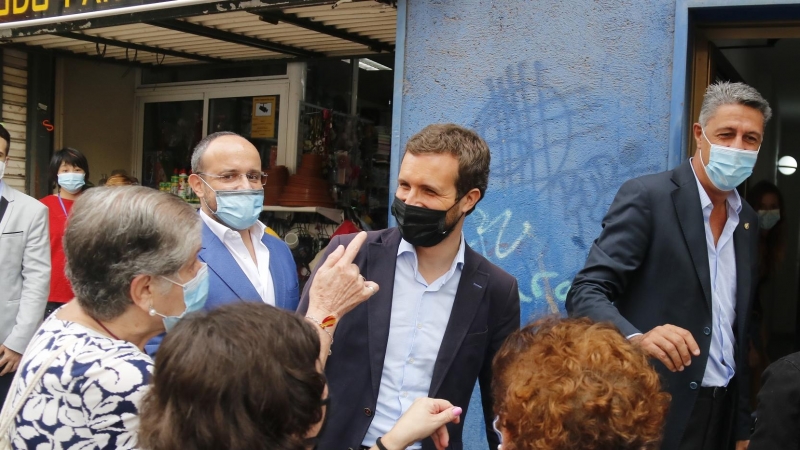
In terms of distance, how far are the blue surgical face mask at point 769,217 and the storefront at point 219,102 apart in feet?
10.5

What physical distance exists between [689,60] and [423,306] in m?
2.40

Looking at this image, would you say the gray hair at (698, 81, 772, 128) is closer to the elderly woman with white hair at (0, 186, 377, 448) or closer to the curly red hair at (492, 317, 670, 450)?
the curly red hair at (492, 317, 670, 450)

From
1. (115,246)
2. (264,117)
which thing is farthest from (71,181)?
(115,246)

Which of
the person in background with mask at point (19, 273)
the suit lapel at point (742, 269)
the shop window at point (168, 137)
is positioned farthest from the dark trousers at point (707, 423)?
the shop window at point (168, 137)

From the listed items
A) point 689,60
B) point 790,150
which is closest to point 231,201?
point 689,60

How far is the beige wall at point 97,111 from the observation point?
7.75 meters

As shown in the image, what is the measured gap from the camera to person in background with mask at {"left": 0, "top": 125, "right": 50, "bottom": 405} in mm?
4227

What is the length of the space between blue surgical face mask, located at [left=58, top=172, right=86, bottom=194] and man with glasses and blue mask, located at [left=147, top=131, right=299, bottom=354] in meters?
3.14

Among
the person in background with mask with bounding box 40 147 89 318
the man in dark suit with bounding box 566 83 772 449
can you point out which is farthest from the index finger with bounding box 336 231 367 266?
the person in background with mask with bounding box 40 147 89 318

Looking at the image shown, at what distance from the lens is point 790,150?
12492 mm

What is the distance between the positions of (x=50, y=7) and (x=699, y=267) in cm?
523

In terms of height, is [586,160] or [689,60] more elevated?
[689,60]

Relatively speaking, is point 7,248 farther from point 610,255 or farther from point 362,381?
point 610,255

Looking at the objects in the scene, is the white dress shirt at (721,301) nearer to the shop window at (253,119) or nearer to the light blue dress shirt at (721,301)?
the light blue dress shirt at (721,301)
